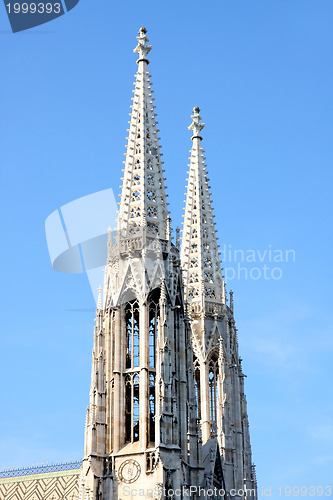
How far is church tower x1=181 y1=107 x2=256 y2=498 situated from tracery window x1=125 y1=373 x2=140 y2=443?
1053 cm

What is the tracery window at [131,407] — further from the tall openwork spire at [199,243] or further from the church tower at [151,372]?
the tall openwork spire at [199,243]

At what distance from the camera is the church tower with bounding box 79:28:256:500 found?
162 ft

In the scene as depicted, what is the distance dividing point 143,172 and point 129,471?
15.8 metres

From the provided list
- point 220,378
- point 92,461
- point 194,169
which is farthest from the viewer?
point 194,169

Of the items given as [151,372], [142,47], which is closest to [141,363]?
[151,372]

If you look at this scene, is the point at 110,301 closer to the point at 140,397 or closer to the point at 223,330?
the point at 140,397

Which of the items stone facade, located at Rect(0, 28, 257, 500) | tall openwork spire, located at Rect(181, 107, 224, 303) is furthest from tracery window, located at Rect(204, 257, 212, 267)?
stone facade, located at Rect(0, 28, 257, 500)

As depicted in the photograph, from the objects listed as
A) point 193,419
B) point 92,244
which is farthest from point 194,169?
point 193,419

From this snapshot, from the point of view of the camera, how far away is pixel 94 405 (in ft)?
166

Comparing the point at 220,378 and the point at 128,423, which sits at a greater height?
the point at 220,378

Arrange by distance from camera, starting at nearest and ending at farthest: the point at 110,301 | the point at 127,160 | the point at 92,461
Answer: the point at 92,461 → the point at 110,301 → the point at 127,160

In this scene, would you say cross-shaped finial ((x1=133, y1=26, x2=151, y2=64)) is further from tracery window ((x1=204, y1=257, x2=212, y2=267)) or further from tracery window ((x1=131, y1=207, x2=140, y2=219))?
tracery window ((x1=204, y1=257, x2=212, y2=267))

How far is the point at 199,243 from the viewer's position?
6725 centimetres

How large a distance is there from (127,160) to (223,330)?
13366 mm
